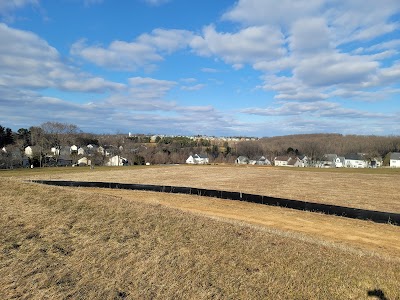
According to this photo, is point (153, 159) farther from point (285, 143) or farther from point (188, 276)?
point (188, 276)

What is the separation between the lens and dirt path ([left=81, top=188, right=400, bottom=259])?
11.3m

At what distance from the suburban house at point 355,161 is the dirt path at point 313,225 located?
10953cm

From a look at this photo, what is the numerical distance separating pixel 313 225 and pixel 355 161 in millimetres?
116618

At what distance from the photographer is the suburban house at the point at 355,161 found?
383 feet

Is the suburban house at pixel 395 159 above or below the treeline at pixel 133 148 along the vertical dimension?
below

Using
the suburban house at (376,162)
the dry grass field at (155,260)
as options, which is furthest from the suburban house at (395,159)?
the dry grass field at (155,260)

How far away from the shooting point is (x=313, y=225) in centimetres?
1498

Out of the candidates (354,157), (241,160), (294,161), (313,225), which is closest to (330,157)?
(354,157)

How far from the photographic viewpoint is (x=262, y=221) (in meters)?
15.5

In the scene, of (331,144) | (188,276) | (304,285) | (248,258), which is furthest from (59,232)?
(331,144)

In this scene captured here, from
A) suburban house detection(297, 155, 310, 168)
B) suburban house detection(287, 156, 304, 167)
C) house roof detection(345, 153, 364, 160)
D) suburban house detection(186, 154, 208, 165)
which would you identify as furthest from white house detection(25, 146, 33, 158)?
house roof detection(345, 153, 364, 160)

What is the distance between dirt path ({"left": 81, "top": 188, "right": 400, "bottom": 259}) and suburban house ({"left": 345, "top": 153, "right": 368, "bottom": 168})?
359 ft

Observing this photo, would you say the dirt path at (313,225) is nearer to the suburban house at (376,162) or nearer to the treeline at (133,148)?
the treeline at (133,148)

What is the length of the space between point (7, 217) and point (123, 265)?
4284 millimetres
